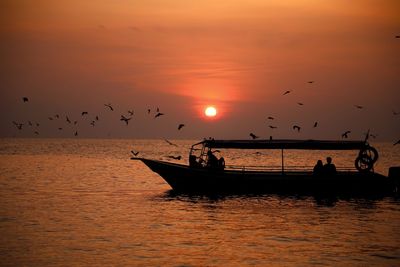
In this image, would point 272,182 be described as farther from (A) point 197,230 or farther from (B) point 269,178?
(A) point 197,230

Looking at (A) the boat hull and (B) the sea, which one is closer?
(B) the sea

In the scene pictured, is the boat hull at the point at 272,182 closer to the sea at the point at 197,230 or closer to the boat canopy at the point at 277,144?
the sea at the point at 197,230

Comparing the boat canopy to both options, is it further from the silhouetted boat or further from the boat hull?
the boat hull

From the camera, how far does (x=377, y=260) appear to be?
58.5 feet

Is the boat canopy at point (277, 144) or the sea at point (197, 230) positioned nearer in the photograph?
the sea at point (197, 230)

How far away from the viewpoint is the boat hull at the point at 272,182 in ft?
106

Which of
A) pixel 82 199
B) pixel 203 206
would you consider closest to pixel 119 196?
pixel 82 199

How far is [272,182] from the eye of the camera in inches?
1267

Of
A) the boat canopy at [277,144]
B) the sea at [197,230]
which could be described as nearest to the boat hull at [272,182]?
the sea at [197,230]

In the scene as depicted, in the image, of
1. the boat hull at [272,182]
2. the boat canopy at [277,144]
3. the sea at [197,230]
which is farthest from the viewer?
the boat canopy at [277,144]

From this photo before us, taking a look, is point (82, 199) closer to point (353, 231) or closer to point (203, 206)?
point (203, 206)

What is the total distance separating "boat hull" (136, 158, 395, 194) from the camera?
106ft

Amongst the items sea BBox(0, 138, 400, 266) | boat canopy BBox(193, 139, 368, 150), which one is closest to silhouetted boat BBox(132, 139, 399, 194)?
boat canopy BBox(193, 139, 368, 150)

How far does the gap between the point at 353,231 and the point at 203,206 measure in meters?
9.10
